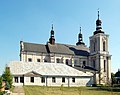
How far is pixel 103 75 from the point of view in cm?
6969

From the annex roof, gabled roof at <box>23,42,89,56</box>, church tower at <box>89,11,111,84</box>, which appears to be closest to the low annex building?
the annex roof

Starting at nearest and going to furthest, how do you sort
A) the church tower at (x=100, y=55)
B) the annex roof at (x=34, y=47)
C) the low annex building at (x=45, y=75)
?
1. the low annex building at (x=45, y=75)
2. the annex roof at (x=34, y=47)
3. the church tower at (x=100, y=55)

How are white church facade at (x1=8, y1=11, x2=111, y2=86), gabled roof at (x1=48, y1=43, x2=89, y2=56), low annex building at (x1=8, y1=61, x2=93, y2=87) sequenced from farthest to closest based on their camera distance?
gabled roof at (x1=48, y1=43, x2=89, y2=56) < white church facade at (x1=8, y1=11, x2=111, y2=86) < low annex building at (x1=8, y1=61, x2=93, y2=87)

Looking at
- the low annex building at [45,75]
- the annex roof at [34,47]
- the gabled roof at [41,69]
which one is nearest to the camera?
the low annex building at [45,75]

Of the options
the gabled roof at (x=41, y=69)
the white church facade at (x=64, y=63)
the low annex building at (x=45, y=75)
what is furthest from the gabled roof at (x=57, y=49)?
the low annex building at (x=45, y=75)

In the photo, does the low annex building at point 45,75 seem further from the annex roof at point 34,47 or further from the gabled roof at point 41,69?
the annex roof at point 34,47

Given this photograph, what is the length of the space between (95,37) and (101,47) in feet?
12.0

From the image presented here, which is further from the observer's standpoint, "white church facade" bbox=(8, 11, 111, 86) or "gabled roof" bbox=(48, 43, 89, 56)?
"gabled roof" bbox=(48, 43, 89, 56)

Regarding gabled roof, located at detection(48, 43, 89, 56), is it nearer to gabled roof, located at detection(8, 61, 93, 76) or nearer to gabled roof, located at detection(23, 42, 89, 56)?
gabled roof, located at detection(23, 42, 89, 56)

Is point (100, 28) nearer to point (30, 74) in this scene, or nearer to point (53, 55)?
point (53, 55)

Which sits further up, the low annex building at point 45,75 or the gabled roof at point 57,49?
the gabled roof at point 57,49

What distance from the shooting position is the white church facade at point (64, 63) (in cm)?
5056

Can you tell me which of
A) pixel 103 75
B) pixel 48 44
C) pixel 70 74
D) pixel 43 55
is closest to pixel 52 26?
pixel 48 44

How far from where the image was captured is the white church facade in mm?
50562
